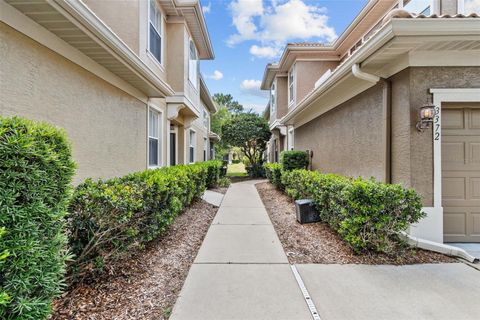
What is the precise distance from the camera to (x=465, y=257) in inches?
162

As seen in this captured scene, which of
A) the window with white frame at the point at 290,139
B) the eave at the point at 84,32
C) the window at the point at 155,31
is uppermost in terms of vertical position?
the window at the point at 155,31

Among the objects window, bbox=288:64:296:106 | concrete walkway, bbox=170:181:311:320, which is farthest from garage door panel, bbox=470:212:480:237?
window, bbox=288:64:296:106

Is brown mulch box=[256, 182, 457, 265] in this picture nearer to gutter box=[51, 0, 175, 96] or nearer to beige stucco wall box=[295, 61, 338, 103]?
gutter box=[51, 0, 175, 96]

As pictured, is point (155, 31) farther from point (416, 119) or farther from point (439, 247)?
point (439, 247)

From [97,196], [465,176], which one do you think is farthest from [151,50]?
[465,176]

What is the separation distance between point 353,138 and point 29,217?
6606mm

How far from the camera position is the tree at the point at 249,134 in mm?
19531

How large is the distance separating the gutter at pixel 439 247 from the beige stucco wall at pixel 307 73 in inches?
374

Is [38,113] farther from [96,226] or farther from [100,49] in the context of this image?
[96,226]

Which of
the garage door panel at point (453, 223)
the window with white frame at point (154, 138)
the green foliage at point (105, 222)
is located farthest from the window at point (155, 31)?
the garage door panel at point (453, 223)

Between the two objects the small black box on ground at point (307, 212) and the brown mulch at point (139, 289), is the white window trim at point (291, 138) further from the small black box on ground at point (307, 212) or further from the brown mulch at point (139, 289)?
the brown mulch at point (139, 289)

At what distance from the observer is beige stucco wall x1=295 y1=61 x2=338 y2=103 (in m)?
12.8

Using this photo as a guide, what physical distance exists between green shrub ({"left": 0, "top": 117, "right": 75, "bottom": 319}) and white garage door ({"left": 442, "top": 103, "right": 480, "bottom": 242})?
19.5ft

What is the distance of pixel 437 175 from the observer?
4.44 metres
